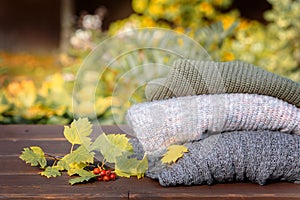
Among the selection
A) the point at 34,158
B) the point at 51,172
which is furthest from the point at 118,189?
the point at 34,158

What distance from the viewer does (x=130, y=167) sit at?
1.38 m

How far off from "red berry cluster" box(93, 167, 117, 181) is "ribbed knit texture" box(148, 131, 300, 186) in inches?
4.1

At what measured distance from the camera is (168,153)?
1336 millimetres

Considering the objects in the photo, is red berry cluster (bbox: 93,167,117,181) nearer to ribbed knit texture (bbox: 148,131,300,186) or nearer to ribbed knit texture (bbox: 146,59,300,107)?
ribbed knit texture (bbox: 148,131,300,186)

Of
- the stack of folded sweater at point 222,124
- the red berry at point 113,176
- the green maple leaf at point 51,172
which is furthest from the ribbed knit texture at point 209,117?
the green maple leaf at point 51,172

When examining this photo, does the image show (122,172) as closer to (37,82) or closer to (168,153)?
(168,153)

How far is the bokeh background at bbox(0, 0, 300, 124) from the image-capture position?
2596 millimetres

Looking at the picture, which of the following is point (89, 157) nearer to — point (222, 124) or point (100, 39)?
point (222, 124)

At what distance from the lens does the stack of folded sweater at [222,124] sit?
51.2 inches

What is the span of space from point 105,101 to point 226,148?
1305 mm

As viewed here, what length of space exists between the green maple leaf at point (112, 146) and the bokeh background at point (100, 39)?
0.11 meters

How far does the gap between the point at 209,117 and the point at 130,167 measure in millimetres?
231

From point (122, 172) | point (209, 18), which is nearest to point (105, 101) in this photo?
point (122, 172)


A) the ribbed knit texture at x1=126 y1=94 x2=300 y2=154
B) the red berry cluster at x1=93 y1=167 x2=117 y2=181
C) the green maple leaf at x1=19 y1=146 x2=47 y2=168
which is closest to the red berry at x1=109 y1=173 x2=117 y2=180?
the red berry cluster at x1=93 y1=167 x2=117 y2=181
